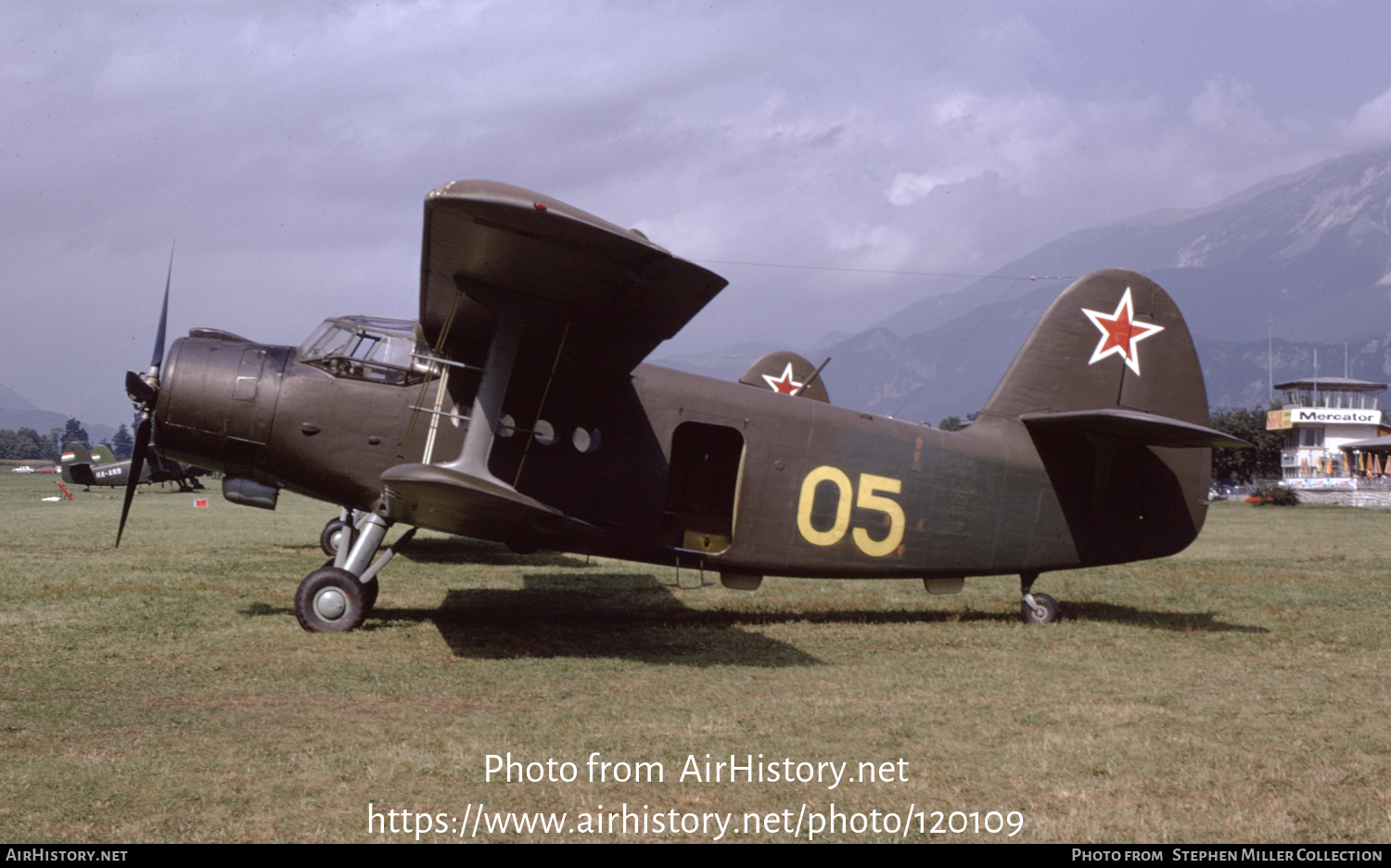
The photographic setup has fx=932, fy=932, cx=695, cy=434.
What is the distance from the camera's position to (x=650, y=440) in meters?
8.74

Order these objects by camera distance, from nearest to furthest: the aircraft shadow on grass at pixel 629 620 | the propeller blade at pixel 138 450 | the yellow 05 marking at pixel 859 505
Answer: the aircraft shadow on grass at pixel 629 620
the propeller blade at pixel 138 450
the yellow 05 marking at pixel 859 505

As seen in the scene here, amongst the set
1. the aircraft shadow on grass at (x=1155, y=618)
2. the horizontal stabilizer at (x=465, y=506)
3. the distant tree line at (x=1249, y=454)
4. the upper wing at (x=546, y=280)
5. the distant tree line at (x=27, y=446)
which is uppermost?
the distant tree line at (x=1249, y=454)

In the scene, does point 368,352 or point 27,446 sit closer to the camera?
point 368,352

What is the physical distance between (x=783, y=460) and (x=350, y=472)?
4028 mm

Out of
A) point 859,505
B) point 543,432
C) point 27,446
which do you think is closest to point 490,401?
point 543,432

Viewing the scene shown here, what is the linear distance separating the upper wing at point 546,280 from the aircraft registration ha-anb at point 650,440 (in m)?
0.03

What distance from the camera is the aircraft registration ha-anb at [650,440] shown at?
7535 millimetres

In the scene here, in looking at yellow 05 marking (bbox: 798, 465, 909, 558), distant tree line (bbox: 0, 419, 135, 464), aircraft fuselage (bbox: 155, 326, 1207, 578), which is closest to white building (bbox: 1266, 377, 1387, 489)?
aircraft fuselage (bbox: 155, 326, 1207, 578)

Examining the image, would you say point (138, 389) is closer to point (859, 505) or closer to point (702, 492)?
point (702, 492)

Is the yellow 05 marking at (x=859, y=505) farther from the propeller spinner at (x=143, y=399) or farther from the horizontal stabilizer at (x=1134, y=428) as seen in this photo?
the propeller spinner at (x=143, y=399)

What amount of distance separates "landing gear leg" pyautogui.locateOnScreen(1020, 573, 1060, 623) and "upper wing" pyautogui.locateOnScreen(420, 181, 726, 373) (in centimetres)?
489

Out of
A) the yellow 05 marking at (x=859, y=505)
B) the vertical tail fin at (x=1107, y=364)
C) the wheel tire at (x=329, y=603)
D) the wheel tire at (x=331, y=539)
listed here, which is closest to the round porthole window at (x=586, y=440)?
the yellow 05 marking at (x=859, y=505)

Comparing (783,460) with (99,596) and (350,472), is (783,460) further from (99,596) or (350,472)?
(99,596)

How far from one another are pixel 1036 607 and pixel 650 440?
4.57 meters
